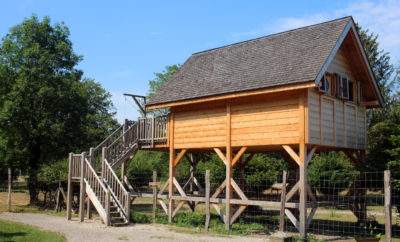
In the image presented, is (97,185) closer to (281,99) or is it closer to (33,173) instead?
(281,99)

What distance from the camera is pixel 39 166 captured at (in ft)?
101

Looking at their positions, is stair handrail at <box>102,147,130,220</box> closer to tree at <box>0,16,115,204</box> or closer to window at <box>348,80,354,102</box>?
tree at <box>0,16,115,204</box>

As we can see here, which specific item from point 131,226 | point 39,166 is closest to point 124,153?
point 131,226

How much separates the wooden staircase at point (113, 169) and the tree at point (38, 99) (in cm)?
602

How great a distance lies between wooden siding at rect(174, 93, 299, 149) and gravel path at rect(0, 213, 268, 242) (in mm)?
3768

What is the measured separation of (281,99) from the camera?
60.4 feet

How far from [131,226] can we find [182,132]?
186 inches

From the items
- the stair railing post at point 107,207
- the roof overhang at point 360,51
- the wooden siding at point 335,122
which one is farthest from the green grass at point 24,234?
the roof overhang at point 360,51

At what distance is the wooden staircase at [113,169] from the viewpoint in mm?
21047

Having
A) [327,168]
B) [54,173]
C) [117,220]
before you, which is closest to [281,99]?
[117,220]

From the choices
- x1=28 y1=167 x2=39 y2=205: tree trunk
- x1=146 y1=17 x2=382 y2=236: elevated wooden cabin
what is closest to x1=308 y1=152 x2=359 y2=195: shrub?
x1=146 y1=17 x2=382 y2=236: elevated wooden cabin

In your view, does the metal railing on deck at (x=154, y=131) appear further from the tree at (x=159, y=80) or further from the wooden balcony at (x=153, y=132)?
the tree at (x=159, y=80)

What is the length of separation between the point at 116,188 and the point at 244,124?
6.55 metres

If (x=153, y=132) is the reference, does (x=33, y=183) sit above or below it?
below
